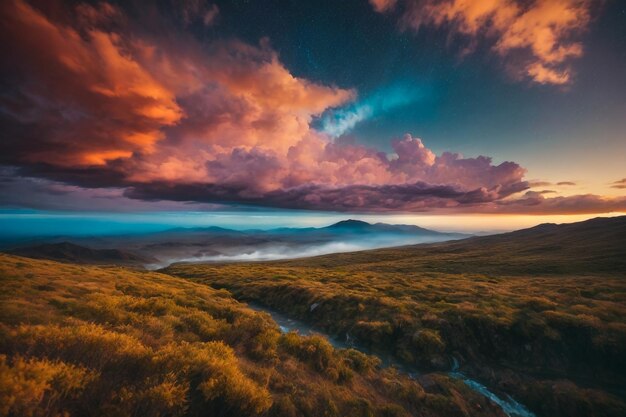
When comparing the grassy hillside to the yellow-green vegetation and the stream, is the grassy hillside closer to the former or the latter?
the stream

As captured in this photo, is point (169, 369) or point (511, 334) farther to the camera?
point (511, 334)

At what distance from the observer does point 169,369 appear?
9273 mm

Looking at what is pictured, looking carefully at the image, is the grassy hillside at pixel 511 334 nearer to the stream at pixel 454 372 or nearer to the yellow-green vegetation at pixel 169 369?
the stream at pixel 454 372

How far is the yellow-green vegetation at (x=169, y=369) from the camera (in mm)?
7109

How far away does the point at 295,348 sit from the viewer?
15.3 meters

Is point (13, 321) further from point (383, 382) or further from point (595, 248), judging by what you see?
point (595, 248)

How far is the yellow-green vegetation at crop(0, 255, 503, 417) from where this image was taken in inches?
280

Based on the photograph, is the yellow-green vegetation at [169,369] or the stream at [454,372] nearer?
the yellow-green vegetation at [169,369]

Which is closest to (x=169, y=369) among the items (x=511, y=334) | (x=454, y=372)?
(x=454, y=372)

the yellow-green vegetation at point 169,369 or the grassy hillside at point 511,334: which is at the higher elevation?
the yellow-green vegetation at point 169,369

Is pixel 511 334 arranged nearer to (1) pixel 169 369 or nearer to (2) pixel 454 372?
(2) pixel 454 372

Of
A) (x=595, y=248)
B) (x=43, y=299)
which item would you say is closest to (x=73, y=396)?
(x=43, y=299)

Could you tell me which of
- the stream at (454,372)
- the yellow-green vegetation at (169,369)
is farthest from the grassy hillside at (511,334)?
the yellow-green vegetation at (169,369)

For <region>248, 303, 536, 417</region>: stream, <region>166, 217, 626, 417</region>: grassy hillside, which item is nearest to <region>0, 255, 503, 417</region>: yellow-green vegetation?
<region>248, 303, 536, 417</region>: stream
